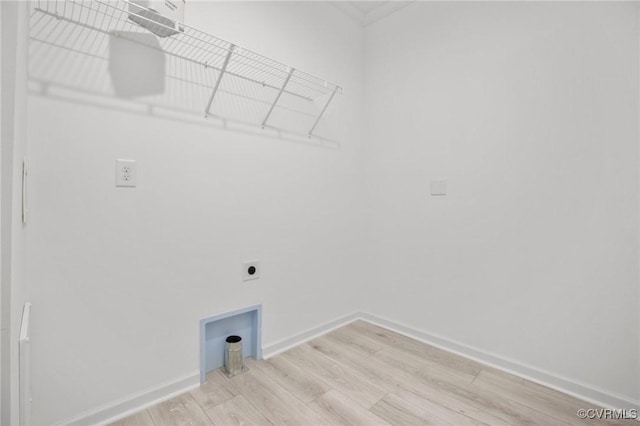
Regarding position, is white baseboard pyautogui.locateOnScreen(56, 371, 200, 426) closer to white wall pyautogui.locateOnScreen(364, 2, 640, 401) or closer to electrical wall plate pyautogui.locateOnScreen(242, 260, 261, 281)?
electrical wall plate pyautogui.locateOnScreen(242, 260, 261, 281)

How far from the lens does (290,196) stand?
2.01 metres

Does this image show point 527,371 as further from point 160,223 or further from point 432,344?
point 160,223

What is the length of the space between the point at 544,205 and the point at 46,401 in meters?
2.44

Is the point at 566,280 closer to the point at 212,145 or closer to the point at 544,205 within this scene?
the point at 544,205

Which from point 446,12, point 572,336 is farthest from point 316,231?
point 446,12

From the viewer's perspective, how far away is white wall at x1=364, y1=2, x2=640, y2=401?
1.46 m

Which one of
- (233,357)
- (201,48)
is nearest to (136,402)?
(233,357)

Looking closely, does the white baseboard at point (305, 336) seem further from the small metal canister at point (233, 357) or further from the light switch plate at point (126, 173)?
the light switch plate at point (126, 173)

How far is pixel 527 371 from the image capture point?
5.61 ft

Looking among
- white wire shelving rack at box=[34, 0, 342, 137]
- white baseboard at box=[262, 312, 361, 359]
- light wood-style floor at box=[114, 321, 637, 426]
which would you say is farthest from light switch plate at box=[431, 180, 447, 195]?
white baseboard at box=[262, 312, 361, 359]

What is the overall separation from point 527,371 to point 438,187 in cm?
117

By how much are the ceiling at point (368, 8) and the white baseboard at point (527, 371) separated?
2336 mm

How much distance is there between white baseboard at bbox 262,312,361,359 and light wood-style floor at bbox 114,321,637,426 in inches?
2.2
